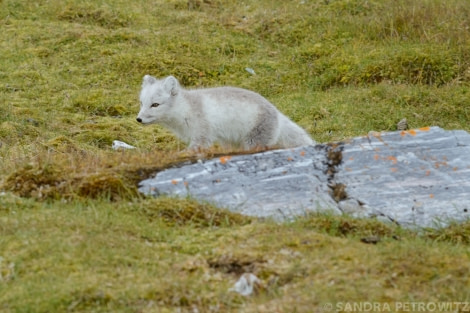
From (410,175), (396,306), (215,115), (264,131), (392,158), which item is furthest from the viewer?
(264,131)

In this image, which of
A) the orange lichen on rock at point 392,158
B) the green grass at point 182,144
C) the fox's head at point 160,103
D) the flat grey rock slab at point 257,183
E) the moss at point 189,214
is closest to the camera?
the green grass at point 182,144

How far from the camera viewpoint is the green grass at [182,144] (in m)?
5.90

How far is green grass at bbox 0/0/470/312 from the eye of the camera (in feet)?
19.4

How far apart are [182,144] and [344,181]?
4.29m

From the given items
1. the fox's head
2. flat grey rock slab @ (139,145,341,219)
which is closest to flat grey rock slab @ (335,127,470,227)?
flat grey rock slab @ (139,145,341,219)

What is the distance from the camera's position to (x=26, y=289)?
5793 millimetres

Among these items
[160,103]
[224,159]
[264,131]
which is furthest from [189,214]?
[160,103]

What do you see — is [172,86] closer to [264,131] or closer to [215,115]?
[215,115]

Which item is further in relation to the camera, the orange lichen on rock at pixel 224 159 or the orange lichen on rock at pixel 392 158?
the orange lichen on rock at pixel 392 158

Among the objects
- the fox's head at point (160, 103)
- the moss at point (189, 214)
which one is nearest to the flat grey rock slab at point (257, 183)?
the moss at point (189, 214)

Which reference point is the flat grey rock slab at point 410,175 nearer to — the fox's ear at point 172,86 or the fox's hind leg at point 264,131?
the fox's hind leg at point 264,131

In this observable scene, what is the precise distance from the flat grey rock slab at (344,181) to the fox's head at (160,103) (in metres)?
2.37

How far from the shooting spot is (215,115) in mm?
10086

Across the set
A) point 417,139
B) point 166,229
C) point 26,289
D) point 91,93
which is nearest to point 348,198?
point 417,139
